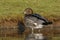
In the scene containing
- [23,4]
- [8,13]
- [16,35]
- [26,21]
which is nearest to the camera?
[16,35]

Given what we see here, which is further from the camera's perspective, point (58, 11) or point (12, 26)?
point (58, 11)

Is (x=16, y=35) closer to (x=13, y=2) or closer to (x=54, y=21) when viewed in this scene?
(x=54, y=21)

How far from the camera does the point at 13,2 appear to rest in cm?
1447

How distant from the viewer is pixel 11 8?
13938 mm

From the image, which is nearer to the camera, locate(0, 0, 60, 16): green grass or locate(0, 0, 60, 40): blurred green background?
locate(0, 0, 60, 40): blurred green background

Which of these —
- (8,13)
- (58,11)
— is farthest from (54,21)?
(8,13)

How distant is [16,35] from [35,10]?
8.22 feet

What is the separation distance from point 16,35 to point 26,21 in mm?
993

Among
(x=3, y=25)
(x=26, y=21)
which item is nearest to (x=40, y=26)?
(x=26, y=21)

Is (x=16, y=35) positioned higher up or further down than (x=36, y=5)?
further down

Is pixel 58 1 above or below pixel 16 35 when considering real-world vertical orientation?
above

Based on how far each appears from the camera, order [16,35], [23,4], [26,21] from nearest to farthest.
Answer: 1. [16,35]
2. [26,21]
3. [23,4]

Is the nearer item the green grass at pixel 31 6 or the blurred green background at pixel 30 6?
the blurred green background at pixel 30 6

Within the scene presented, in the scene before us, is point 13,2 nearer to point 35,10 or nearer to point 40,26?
point 35,10
